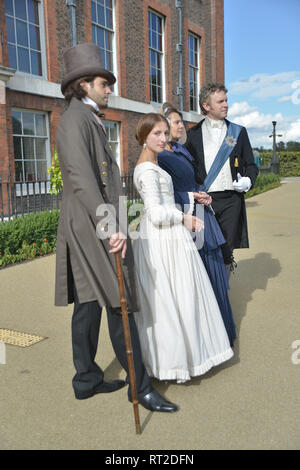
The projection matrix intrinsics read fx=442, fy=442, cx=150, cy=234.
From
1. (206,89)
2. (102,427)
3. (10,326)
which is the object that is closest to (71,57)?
(206,89)

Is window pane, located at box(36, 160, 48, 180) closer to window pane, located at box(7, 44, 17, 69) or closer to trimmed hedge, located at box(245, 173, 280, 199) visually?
window pane, located at box(7, 44, 17, 69)

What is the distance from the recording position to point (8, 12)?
31.6 ft

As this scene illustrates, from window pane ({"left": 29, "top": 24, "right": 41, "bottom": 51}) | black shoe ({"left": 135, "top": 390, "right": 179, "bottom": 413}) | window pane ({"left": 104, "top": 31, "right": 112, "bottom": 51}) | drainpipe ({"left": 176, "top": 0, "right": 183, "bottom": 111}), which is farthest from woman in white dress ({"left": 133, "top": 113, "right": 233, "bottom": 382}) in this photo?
drainpipe ({"left": 176, "top": 0, "right": 183, "bottom": 111})

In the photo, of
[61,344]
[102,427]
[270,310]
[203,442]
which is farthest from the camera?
[270,310]

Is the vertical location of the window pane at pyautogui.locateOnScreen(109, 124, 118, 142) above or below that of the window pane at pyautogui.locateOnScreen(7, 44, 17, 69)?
below

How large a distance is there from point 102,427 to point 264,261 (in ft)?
15.5

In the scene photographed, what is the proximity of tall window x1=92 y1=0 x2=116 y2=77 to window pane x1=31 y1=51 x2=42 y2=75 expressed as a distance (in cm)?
236

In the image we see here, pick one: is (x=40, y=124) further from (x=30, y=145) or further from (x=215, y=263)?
(x=215, y=263)

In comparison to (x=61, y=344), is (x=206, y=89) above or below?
above

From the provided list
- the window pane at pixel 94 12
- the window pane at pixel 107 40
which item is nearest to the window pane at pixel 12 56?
the window pane at pixel 94 12

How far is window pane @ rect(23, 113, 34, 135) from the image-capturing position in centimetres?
1017

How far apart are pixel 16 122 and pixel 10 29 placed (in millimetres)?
2004

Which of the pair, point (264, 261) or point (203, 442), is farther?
point (264, 261)

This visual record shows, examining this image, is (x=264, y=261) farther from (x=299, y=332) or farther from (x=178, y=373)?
(x=178, y=373)
